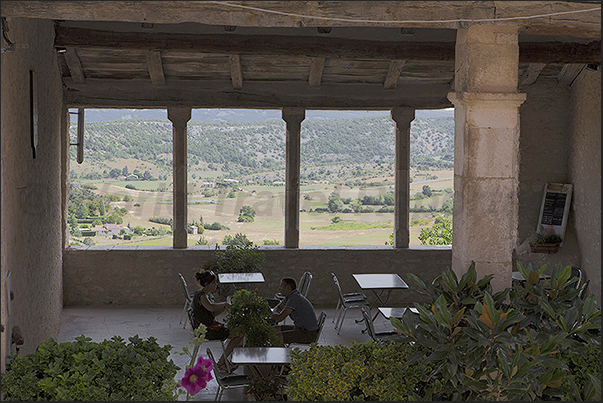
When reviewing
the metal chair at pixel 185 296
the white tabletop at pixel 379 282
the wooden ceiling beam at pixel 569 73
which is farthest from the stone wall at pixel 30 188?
the wooden ceiling beam at pixel 569 73

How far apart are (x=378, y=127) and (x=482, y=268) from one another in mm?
25886

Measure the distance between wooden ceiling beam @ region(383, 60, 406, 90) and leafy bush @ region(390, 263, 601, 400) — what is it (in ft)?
16.7

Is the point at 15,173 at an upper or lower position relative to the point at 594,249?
upper

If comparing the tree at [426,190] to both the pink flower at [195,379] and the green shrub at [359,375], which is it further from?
the pink flower at [195,379]

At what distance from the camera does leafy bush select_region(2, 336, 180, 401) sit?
3447mm

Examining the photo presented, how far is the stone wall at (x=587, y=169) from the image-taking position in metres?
8.44

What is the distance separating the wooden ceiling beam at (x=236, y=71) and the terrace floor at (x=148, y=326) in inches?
134

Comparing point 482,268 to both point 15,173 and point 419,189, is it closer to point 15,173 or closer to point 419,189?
A: point 15,173

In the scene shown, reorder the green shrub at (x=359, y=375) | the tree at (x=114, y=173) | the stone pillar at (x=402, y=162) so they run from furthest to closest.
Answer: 1. the tree at (x=114, y=173)
2. the stone pillar at (x=402, y=162)
3. the green shrub at (x=359, y=375)

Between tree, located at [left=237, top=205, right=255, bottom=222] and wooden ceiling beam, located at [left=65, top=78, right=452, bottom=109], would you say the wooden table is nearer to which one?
wooden ceiling beam, located at [left=65, top=78, right=452, bottom=109]

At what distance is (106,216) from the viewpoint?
2261 centimetres

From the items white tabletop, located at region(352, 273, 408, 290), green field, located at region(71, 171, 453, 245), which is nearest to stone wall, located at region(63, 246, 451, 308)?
white tabletop, located at region(352, 273, 408, 290)

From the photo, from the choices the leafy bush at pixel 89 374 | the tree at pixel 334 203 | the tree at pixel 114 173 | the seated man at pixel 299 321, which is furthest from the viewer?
the tree at pixel 334 203

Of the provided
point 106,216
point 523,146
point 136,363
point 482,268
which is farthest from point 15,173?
point 106,216
